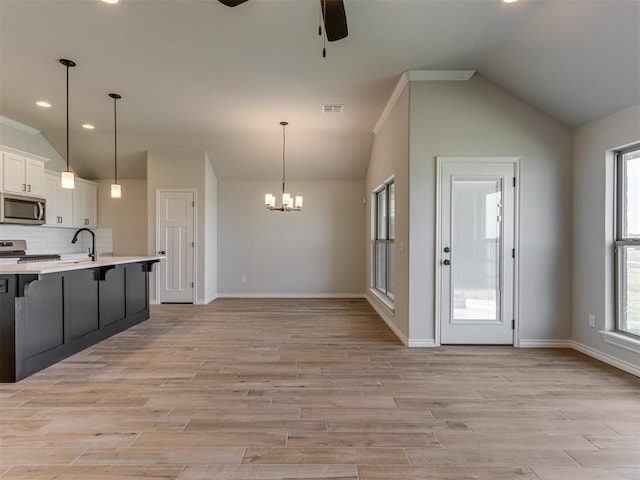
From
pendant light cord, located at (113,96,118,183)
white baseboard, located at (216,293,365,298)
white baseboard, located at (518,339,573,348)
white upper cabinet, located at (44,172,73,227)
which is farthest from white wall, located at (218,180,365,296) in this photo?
white baseboard, located at (518,339,573,348)

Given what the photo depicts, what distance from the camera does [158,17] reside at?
2.84 m

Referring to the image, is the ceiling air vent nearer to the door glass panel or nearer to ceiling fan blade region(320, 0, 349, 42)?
the door glass panel

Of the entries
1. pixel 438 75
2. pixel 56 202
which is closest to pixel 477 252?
pixel 438 75

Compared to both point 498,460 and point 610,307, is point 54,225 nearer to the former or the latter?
point 498,460

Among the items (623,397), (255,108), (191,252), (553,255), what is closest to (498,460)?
(623,397)

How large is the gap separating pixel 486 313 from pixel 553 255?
3.25ft

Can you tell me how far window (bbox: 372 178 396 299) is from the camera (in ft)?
17.0

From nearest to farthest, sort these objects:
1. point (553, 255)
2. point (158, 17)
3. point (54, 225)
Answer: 1. point (158, 17)
2. point (553, 255)
3. point (54, 225)

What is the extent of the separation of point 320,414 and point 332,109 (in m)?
3.95

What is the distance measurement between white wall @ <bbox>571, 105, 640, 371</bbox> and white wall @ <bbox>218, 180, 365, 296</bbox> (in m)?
3.90

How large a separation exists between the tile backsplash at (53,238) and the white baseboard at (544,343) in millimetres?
7376

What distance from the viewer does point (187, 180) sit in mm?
Answer: 6227

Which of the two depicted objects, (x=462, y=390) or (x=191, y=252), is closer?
(x=462, y=390)

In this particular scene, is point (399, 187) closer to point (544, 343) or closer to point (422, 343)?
point (422, 343)
